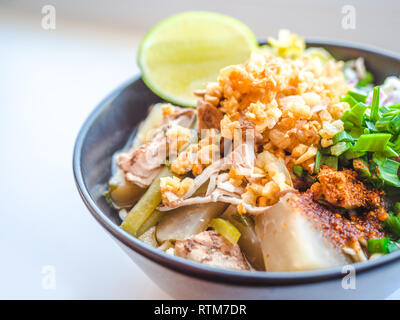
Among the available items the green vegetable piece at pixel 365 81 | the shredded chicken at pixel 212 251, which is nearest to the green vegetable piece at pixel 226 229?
the shredded chicken at pixel 212 251

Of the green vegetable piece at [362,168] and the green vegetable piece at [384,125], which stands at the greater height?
the green vegetable piece at [384,125]

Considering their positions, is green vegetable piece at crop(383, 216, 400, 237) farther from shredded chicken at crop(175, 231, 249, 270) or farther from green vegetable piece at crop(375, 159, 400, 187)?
shredded chicken at crop(175, 231, 249, 270)

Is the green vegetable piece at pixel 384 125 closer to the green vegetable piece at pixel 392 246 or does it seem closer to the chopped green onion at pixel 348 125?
the chopped green onion at pixel 348 125

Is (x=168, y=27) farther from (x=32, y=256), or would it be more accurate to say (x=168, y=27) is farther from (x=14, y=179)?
(x=32, y=256)

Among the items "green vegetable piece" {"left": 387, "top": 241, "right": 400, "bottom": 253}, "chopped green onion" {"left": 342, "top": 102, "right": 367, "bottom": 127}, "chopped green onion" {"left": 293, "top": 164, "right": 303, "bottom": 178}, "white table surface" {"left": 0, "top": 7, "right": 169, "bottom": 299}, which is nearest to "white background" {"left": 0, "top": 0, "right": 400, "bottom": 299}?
"white table surface" {"left": 0, "top": 7, "right": 169, "bottom": 299}

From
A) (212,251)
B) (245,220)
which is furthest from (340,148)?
(212,251)

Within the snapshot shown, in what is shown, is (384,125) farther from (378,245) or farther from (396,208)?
(378,245)
